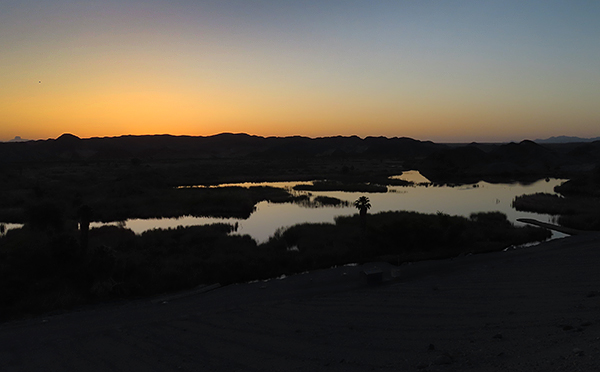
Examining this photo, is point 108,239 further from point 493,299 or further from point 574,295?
point 574,295

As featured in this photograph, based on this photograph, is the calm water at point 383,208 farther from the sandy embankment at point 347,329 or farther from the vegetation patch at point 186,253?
the sandy embankment at point 347,329

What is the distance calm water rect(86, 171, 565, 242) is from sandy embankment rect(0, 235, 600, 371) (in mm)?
12076

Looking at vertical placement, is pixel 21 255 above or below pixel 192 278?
above

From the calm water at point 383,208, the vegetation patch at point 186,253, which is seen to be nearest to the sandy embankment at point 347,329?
the vegetation patch at point 186,253

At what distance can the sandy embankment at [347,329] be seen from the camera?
816 cm

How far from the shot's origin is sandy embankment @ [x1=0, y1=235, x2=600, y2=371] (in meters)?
8.16

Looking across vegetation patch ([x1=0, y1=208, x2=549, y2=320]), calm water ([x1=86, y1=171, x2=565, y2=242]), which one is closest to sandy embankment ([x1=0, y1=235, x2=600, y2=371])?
vegetation patch ([x1=0, y1=208, x2=549, y2=320])

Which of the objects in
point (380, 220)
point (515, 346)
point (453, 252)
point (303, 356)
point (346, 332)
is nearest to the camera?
point (515, 346)

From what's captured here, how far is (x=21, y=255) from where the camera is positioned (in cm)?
1568

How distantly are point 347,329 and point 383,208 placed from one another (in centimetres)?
2619

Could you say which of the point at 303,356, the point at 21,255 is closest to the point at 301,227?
the point at 21,255

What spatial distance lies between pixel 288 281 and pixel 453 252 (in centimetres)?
931

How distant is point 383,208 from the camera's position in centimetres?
3575

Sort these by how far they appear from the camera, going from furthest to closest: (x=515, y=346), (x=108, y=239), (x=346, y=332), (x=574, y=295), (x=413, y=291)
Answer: (x=108, y=239) < (x=413, y=291) < (x=574, y=295) < (x=346, y=332) < (x=515, y=346)
